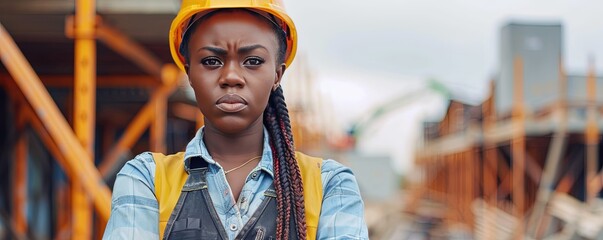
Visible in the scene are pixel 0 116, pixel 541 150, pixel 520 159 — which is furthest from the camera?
pixel 541 150

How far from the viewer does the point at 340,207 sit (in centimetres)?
163

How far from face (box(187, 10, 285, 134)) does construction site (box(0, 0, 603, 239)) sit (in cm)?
336

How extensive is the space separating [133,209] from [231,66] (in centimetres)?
35

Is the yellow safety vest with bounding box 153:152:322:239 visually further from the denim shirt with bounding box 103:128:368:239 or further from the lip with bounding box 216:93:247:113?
the lip with bounding box 216:93:247:113

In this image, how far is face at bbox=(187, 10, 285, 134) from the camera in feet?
5.36

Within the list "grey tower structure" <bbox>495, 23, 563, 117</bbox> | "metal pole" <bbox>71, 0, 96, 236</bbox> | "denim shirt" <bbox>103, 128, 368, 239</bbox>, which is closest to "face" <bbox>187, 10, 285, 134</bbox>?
"denim shirt" <bbox>103, 128, 368, 239</bbox>

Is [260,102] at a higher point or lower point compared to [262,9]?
lower

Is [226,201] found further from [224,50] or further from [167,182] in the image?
[224,50]

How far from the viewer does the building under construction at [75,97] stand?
493cm

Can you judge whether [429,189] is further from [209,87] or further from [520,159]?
[209,87]

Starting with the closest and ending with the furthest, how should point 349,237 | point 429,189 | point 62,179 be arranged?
point 349,237, point 62,179, point 429,189

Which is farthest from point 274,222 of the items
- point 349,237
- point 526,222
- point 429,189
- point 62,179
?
point 429,189

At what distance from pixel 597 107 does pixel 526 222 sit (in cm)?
442

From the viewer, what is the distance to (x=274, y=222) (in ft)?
5.26
